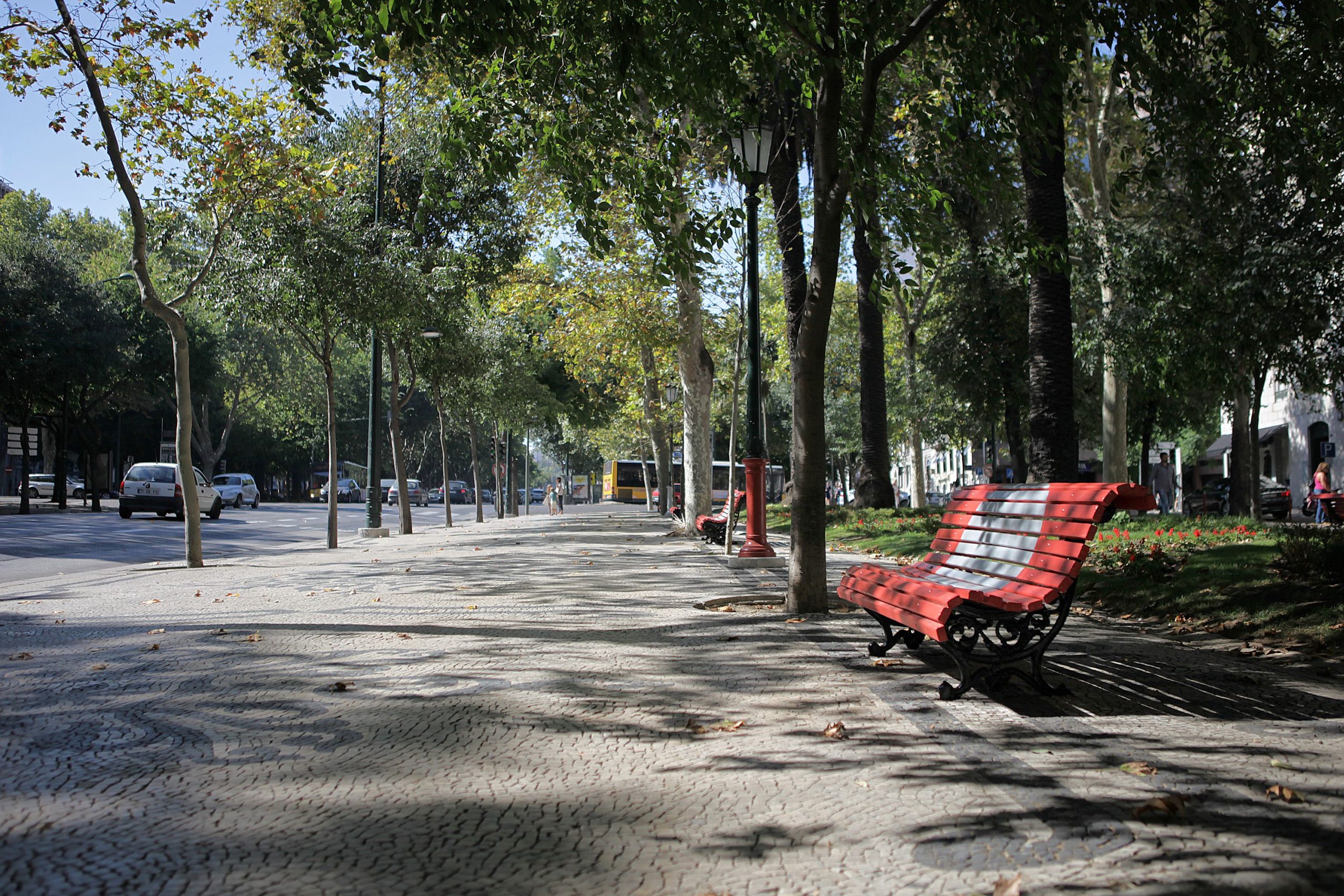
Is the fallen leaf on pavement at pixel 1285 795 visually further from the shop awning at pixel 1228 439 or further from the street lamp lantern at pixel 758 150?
the shop awning at pixel 1228 439

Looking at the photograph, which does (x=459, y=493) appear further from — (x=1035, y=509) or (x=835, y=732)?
(x=835, y=732)

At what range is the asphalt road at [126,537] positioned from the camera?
1650 cm

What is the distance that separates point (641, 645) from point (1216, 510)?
107 feet

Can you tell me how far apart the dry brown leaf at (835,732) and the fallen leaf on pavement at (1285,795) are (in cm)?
166

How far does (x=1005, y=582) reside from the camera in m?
5.59

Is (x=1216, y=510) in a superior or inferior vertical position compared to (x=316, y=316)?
inferior

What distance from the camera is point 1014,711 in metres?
5.00

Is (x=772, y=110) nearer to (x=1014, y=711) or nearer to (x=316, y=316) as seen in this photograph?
(x=316, y=316)

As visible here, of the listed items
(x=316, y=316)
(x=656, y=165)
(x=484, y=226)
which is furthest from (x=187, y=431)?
(x=484, y=226)

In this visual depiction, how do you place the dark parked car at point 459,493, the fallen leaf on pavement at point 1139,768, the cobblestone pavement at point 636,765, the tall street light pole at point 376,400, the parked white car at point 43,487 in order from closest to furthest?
the cobblestone pavement at point 636,765, the fallen leaf on pavement at point 1139,768, the tall street light pole at point 376,400, the parked white car at point 43,487, the dark parked car at point 459,493

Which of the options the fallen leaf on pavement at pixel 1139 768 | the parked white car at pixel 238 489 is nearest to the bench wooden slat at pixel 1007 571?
the fallen leaf on pavement at pixel 1139 768

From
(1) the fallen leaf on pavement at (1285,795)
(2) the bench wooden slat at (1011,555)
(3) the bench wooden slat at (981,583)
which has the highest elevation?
(2) the bench wooden slat at (1011,555)

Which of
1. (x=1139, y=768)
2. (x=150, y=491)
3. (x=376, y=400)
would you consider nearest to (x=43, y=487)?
(x=150, y=491)

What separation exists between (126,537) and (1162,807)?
23.9 meters
